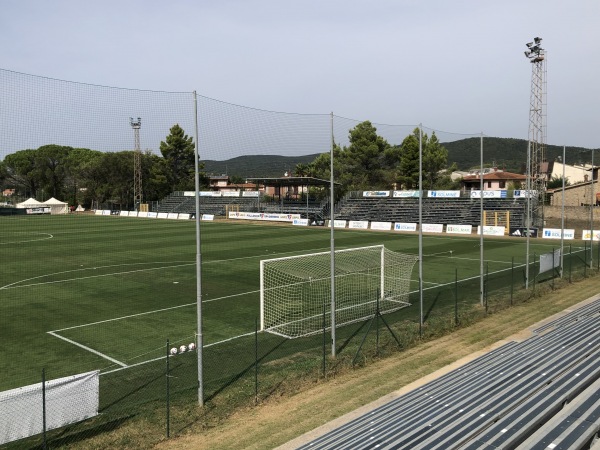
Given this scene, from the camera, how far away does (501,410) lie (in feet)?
25.1

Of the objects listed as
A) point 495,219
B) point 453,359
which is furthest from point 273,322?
point 495,219

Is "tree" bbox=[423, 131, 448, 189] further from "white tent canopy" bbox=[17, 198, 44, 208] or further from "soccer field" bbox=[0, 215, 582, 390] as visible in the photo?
"white tent canopy" bbox=[17, 198, 44, 208]

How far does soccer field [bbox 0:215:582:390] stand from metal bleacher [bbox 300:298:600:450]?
774 cm

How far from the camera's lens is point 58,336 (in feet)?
53.9

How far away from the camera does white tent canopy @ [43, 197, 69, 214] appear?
83.5 m

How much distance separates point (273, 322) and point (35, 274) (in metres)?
17.0

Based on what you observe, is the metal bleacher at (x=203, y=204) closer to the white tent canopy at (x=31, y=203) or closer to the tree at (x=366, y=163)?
the tree at (x=366, y=163)

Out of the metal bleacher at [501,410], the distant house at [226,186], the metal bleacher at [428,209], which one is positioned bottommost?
the metal bleacher at [501,410]

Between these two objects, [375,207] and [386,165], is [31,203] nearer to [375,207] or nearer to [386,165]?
[375,207]

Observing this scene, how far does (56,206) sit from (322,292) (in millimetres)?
76439

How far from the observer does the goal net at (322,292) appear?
17.8 meters

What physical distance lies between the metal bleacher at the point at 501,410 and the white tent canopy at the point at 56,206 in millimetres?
84670

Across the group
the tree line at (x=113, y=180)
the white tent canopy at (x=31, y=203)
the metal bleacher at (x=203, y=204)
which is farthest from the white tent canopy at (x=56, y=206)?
the metal bleacher at (x=203, y=204)

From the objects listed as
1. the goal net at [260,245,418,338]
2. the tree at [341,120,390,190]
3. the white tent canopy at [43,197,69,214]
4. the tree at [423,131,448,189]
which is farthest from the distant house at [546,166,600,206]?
the white tent canopy at [43,197,69,214]
